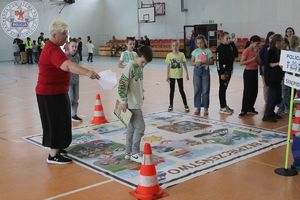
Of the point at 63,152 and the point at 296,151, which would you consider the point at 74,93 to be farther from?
the point at 296,151

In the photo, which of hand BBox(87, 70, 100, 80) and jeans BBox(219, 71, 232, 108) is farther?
jeans BBox(219, 71, 232, 108)

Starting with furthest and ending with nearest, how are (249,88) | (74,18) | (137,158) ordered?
(74,18) < (249,88) < (137,158)

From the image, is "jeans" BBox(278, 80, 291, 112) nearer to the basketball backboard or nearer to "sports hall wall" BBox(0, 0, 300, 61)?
"sports hall wall" BBox(0, 0, 300, 61)

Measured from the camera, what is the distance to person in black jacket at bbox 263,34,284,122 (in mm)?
6703

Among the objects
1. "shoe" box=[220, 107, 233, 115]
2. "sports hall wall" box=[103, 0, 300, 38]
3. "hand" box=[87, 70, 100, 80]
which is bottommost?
"shoe" box=[220, 107, 233, 115]

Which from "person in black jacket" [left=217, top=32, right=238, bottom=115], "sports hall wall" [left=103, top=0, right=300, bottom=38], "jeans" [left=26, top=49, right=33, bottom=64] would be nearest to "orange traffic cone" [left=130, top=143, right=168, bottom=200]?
"person in black jacket" [left=217, top=32, right=238, bottom=115]

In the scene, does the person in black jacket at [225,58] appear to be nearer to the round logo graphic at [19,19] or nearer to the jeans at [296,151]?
the jeans at [296,151]

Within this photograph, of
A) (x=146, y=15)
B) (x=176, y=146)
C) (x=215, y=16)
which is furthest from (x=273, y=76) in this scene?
(x=146, y=15)

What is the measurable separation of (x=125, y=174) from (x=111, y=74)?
121 centimetres

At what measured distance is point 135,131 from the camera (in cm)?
A: 495

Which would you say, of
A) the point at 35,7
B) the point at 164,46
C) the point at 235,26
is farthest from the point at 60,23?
the point at 35,7

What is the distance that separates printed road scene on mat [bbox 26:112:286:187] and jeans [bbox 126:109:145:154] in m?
0.19

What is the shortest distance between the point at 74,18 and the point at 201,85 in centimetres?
2514

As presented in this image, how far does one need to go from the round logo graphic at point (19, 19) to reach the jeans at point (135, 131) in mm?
23994
